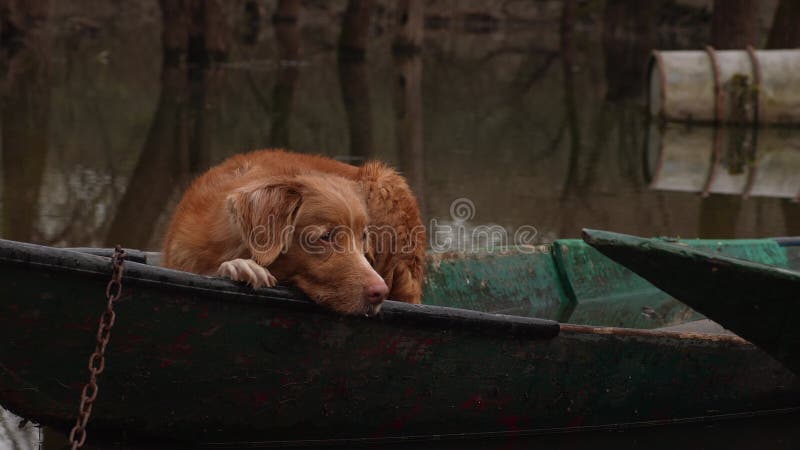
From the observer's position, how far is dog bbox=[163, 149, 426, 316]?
479 centimetres

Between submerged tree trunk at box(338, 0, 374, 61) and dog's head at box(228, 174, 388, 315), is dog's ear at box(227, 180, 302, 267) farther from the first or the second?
submerged tree trunk at box(338, 0, 374, 61)

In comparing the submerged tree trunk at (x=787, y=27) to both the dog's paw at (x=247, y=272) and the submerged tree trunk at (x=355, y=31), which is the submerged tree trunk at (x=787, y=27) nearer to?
the submerged tree trunk at (x=355, y=31)

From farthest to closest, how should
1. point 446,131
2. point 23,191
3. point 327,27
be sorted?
point 327,27 → point 446,131 → point 23,191

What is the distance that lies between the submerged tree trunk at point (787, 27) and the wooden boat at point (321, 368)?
1566cm

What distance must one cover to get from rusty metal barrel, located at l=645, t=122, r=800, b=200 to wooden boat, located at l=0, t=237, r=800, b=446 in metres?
6.98

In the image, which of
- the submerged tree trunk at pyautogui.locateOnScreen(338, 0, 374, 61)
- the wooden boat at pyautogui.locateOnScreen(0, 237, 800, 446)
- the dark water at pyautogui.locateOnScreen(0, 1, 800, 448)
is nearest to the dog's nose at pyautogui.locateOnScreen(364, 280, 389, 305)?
the wooden boat at pyautogui.locateOnScreen(0, 237, 800, 446)

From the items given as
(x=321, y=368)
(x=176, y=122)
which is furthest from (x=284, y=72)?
(x=321, y=368)

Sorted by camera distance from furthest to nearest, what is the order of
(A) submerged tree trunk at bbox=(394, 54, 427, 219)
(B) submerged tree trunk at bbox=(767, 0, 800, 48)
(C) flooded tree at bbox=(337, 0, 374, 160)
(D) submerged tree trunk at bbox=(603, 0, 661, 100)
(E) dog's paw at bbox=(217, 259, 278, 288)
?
(D) submerged tree trunk at bbox=(603, 0, 661, 100) → (B) submerged tree trunk at bbox=(767, 0, 800, 48) → (C) flooded tree at bbox=(337, 0, 374, 160) → (A) submerged tree trunk at bbox=(394, 54, 427, 219) → (E) dog's paw at bbox=(217, 259, 278, 288)

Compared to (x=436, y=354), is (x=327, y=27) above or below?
above

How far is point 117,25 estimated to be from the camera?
39.2 m

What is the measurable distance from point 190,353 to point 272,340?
0.35 meters

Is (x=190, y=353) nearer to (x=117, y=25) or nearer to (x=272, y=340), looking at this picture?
(x=272, y=340)

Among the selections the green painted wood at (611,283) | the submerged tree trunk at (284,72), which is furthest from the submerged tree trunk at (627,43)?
the green painted wood at (611,283)

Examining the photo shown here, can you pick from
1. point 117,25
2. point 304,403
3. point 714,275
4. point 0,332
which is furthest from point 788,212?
point 117,25
